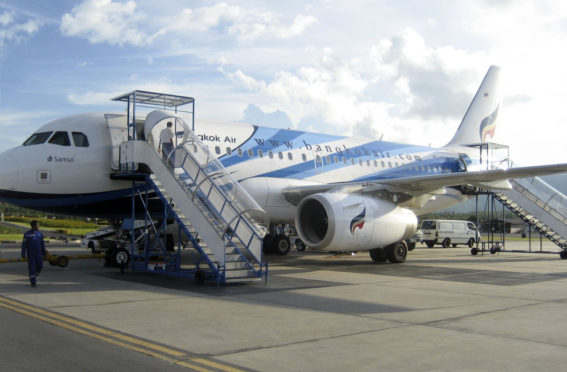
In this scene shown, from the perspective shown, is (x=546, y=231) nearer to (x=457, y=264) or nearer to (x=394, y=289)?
(x=457, y=264)

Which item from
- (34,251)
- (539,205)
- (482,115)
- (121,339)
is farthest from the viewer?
(482,115)

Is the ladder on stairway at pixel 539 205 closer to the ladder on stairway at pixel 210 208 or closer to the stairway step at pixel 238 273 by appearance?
the ladder on stairway at pixel 210 208

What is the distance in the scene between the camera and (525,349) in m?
6.03

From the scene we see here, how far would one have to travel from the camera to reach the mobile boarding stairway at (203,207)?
11375 mm

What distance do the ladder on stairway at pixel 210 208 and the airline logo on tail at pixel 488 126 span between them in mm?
16942

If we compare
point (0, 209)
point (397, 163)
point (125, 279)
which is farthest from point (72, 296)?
point (0, 209)

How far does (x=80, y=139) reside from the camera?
13.8 meters

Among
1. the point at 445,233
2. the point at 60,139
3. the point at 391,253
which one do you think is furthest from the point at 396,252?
the point at 445,233

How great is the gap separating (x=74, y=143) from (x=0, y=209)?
65.8 metres

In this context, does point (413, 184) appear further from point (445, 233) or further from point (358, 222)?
point (445, 233)

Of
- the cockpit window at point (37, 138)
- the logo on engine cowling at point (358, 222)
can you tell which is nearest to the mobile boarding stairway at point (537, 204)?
the logo on engine cowling at point (358, 222)

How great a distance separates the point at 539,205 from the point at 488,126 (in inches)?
184

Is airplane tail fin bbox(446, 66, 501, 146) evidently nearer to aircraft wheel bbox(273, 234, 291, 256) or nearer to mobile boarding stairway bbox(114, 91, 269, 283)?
aircraft wheel bbox(273, 234, 291, 256)

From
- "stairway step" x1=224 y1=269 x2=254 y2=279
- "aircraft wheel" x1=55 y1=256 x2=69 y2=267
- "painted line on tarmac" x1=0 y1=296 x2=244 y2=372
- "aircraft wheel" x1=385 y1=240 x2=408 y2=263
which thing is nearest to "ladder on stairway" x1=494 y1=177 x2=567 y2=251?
"aircraft wheel" x1=385 y1=240 x2=408 y2=263
